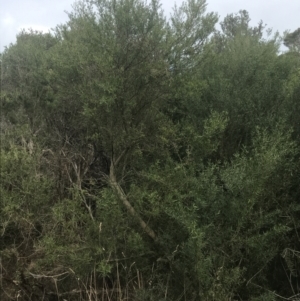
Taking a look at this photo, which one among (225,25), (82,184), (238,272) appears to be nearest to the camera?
(238,272)

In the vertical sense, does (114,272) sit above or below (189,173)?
below

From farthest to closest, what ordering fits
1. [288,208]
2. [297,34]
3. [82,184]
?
[297,34]
[82,184]
[288,208]

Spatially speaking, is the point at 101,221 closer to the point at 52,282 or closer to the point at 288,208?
the point at 52,282

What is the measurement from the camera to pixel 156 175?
6965 mm

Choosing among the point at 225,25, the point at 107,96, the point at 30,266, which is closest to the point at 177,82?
the point at 107,96

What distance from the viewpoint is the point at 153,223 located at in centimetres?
690

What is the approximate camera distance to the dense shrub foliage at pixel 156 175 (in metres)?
6.27

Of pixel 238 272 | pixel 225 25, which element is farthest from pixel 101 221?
pixel 225 25

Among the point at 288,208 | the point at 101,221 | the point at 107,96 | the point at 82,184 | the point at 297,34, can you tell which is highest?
the point at 297,34

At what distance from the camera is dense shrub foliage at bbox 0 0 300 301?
6266 mm

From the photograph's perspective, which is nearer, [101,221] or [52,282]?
[101,221]

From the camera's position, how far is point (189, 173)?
22.7 ft

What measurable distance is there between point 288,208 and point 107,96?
3251mm

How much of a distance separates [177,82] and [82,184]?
2627 millimetres
